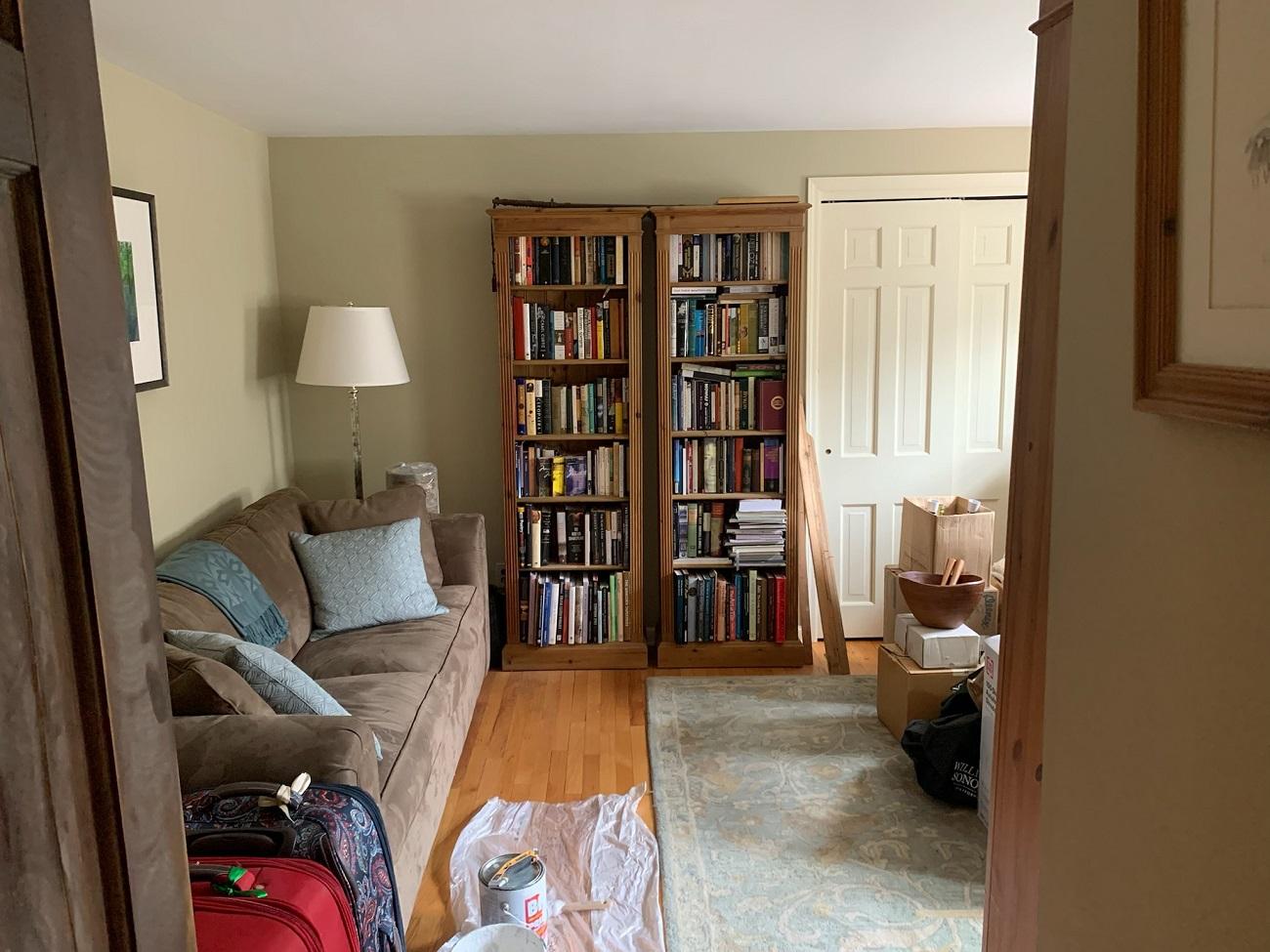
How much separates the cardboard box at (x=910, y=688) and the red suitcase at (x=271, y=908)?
2143 millimetres

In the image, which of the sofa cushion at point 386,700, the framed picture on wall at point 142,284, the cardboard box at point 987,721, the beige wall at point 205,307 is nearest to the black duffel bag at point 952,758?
the cardboard box at point 987,721

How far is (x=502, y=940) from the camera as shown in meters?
1.97

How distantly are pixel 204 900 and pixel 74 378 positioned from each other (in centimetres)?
121

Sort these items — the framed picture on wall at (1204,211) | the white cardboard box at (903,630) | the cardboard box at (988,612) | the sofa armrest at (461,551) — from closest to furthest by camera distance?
the framed picture on wall at (1204,211) < the white cardboard box at (903,630) < the cardboard box at (988,612) < the sofa armrest at (461,551)

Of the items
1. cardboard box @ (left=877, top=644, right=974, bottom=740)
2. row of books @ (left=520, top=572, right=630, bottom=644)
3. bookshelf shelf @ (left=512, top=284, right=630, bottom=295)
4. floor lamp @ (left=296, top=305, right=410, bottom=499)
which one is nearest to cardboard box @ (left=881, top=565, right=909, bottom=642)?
cardboard box @ (left=877, top=644, right=974, bottom=740)

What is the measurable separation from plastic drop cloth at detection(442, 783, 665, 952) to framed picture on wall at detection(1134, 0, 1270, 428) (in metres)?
2.08

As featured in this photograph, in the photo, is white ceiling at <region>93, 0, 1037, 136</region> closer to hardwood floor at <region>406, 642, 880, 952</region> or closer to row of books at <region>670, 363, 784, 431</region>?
row of books at <region>670, 363, 784, 431</region>

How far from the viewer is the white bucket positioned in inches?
76.4

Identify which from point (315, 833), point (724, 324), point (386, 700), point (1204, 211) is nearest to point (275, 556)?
point (386, 700)

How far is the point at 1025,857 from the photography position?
1.00 meters

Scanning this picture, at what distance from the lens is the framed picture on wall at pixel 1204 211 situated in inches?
22.3

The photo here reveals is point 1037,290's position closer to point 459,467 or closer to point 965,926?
point 965,926

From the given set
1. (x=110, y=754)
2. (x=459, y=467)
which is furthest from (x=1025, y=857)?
(x=459, y=467)

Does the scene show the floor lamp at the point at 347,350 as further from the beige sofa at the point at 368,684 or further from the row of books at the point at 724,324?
the row of books at the point at 724,324
